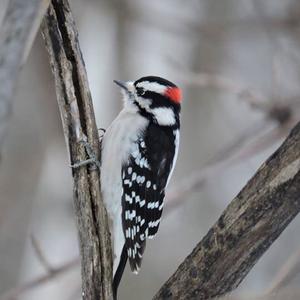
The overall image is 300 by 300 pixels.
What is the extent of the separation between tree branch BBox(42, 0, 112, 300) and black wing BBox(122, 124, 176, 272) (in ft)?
2.06

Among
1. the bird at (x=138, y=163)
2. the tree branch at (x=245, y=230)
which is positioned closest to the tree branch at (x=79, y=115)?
the tree branch at (x=245, y=230)

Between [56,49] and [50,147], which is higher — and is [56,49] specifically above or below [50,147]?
below

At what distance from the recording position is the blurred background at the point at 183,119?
543 cm

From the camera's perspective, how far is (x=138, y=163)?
165 inches

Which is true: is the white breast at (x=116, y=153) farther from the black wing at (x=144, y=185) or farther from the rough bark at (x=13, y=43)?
the rough bark at (x=13, y=43)

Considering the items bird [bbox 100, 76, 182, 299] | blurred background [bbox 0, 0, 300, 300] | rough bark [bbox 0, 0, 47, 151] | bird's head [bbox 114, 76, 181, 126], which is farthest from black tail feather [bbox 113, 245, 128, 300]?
rough bark [bbox 0, 0, 47, 151]

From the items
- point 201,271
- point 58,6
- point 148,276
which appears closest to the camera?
point 201,271

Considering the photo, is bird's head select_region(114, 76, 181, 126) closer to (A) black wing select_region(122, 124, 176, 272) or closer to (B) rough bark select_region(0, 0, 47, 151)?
(A) black wing select_region(122, 124, 176, 272)

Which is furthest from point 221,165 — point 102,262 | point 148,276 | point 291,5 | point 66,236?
point 148,276

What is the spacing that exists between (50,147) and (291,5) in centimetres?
306

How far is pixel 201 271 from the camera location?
2947 millimetres

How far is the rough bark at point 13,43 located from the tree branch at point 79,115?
1697mm

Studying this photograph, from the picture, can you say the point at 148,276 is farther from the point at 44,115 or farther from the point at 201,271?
the point at 201,271

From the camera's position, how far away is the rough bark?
1.43m
